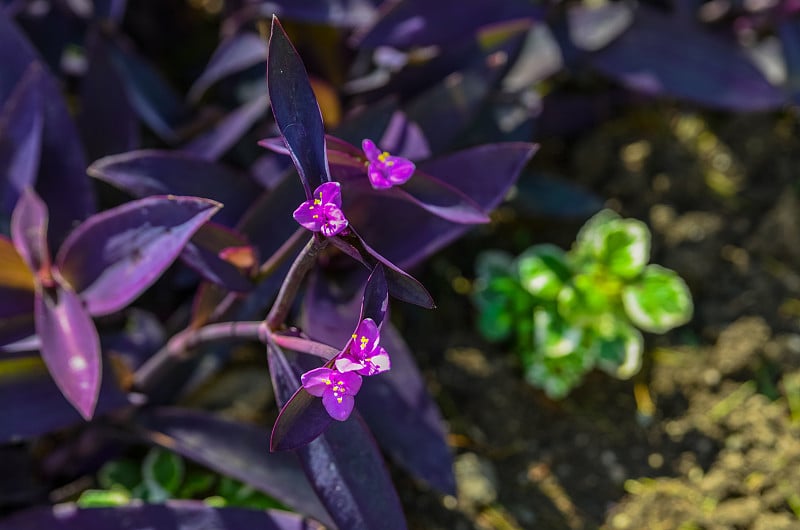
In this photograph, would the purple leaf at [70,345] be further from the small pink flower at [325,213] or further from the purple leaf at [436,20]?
the purple leaf at [436,20]

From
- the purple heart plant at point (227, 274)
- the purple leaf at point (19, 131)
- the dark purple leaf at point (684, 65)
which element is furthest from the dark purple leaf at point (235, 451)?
the dark purple leaf at point (684, 65)

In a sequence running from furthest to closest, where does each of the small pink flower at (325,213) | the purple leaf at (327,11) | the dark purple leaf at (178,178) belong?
1. the purple leaf at (327,11)
2. the dark purple leaf at (178,178)
3. the small pink flower at (325,213)

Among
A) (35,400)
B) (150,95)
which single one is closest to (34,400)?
(35,400)

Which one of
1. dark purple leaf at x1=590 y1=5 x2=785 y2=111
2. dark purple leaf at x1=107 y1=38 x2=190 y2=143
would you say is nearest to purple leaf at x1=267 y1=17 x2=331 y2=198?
dark purple leaf at x1=107 y1=38 x2=190 y2=143

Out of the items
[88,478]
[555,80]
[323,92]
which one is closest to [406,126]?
[323,92]

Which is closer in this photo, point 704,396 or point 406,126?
A: point 406,126

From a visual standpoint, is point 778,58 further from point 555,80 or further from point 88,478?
point 88,478
